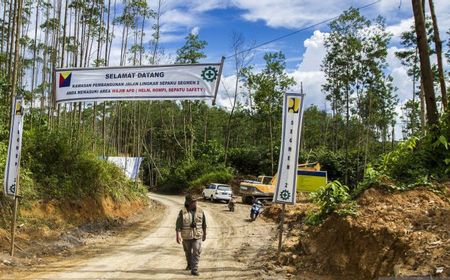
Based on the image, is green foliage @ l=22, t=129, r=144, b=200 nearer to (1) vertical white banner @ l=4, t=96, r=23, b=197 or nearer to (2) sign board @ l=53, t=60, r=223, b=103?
(2) sign board @ l=53, t=60, r=223, b=103

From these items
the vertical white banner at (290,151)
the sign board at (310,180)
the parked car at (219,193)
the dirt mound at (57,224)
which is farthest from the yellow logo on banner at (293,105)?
the parked car at (219,193)

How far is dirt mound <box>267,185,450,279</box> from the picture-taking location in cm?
650

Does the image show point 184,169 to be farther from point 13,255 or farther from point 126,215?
point 13,255

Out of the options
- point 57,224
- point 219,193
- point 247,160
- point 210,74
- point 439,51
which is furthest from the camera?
point 247,160

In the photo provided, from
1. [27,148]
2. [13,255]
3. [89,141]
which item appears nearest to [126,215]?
[89,141]

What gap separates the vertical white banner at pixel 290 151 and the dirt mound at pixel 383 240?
1.03 metres

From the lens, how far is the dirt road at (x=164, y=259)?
8.15 meters

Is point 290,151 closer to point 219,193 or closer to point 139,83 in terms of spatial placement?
point 139,83

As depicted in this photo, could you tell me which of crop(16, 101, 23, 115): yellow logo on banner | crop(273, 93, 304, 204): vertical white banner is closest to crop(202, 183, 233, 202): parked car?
crop(273, 93, 304, 204): vertical white banner

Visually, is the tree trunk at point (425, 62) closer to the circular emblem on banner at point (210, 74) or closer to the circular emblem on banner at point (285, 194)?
the circular emblem on banner at point (285, 194)

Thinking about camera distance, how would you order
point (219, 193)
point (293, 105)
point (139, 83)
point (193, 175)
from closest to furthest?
point (293, 105) < point (139, 83) < point (219, 193) < point (193, 175)

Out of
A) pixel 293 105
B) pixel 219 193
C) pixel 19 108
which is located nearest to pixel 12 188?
pixel 19 108

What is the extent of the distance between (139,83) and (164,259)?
4.80 metres

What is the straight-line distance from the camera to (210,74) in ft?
36.8
